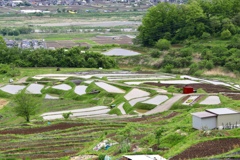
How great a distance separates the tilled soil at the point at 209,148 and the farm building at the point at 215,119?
3158 millimetres

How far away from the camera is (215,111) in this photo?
101 ft

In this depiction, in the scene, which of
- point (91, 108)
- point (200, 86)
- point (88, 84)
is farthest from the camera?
point (88, 84)

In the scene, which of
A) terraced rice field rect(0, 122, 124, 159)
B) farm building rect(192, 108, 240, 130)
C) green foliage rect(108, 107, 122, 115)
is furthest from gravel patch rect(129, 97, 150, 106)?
farm building rect(192, 108, 240, 130)

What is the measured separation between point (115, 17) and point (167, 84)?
98.0 metres

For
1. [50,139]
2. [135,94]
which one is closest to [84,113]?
[135,94]

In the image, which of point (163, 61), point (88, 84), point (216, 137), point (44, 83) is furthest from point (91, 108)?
point (163, 61)

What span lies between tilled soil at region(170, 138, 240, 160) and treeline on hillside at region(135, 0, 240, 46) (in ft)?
176

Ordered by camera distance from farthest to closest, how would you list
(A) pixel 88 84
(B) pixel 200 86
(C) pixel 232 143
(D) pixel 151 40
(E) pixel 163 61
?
(D) pixel 151 40 < (E) pixel 163 61 < (A) pixel 88 84 < (B) pixel 200 86 < (C) pixel 232 143

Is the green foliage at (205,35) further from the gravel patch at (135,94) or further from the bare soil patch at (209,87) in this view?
the gravel patch at (135,94)

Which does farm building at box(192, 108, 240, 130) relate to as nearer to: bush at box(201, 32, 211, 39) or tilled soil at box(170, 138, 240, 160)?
tilled soil at box(170, 138, 240, 160)

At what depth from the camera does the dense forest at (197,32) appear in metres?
70.4

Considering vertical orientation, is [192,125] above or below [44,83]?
above

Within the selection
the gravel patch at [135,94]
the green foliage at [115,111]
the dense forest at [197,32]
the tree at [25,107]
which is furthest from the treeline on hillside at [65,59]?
the tree at [25,107]

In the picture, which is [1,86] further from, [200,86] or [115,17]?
[115,17]
